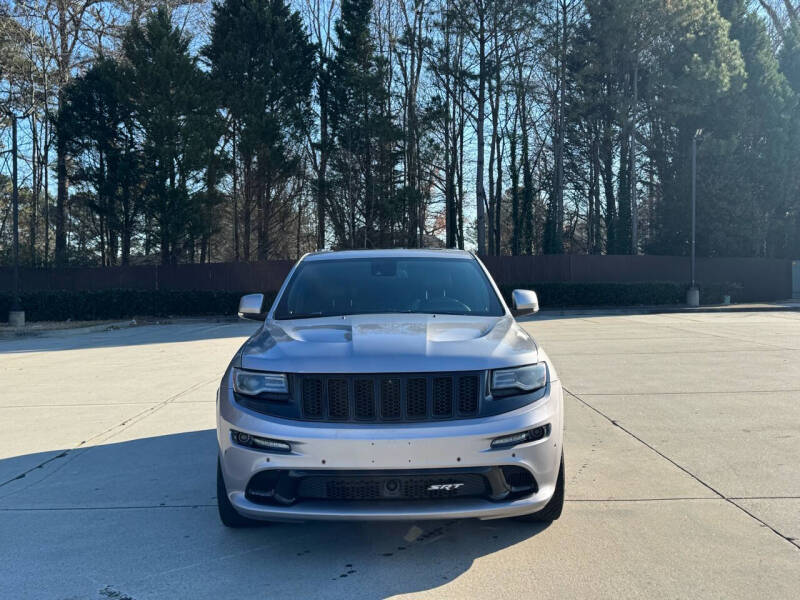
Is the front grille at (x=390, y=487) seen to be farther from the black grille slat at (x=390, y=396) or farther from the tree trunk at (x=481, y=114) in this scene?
the tree trunk at (x=481, y=114)

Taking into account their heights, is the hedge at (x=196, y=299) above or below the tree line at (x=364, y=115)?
below

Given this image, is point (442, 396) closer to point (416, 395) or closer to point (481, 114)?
point (416, 395)

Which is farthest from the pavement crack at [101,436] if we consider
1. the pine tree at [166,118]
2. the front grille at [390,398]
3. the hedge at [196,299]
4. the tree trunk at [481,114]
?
the tree trunk at [481,114]

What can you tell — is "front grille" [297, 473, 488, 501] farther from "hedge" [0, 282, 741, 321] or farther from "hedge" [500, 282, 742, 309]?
"hedge" [500, 282, 742, 309]

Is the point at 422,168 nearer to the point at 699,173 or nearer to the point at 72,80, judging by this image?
the point at 699,173

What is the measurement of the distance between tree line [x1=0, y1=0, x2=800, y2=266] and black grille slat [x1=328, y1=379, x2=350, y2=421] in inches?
1144

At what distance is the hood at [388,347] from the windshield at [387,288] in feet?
1.73

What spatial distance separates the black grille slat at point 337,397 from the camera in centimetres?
362

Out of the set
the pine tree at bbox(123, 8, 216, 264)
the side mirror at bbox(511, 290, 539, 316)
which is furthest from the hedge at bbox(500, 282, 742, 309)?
the side mirror at bbox(511, 290, 539, 316)

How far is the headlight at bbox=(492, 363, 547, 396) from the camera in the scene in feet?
12.2

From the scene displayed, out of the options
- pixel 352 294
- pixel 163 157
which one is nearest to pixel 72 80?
pixel 163 157

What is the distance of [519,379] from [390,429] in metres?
0.77

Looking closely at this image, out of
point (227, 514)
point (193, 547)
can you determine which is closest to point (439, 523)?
point (227, 514)

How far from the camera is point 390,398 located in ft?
11.9
